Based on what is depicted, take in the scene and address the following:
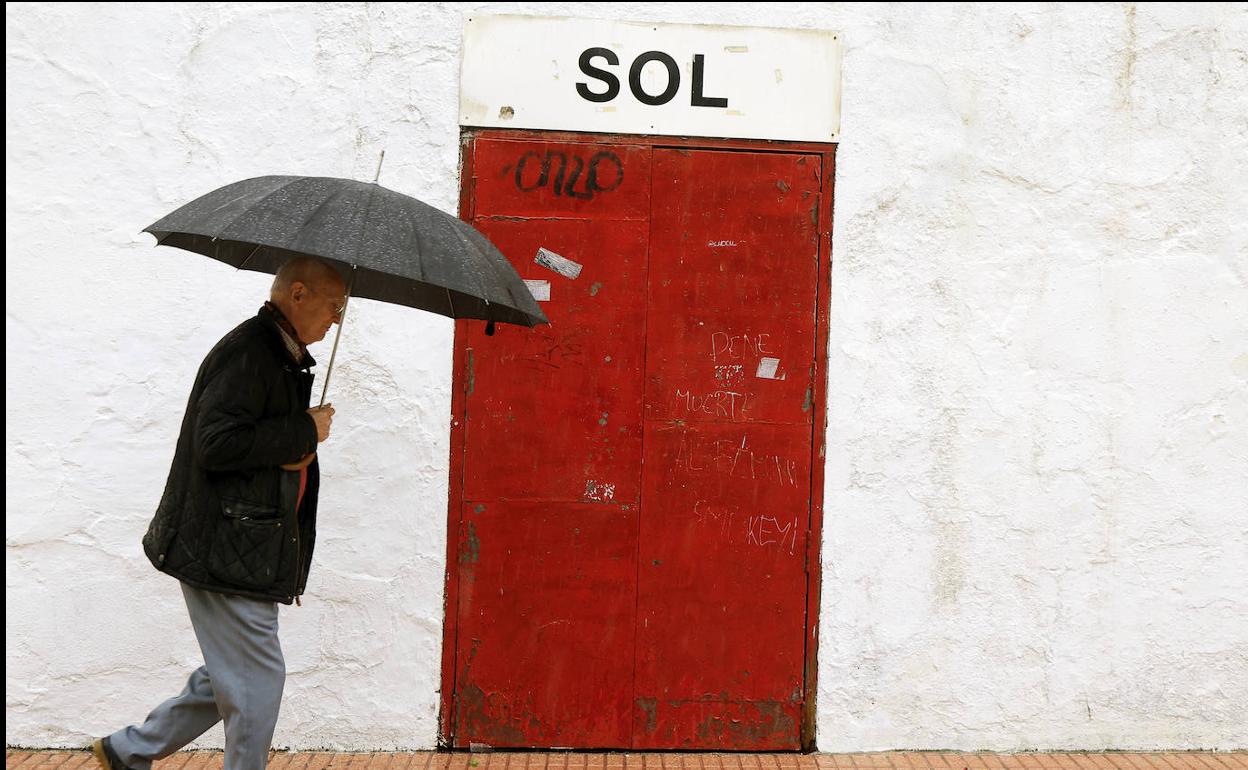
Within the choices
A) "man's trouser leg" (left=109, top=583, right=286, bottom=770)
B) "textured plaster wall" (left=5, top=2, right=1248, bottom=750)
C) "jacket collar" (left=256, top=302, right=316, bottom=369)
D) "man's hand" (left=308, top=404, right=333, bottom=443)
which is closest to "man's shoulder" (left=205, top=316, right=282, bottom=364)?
"jacket collar" (left=256, top=302, right=316, bottom=369)

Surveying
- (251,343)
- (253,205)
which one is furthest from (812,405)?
(253,205)

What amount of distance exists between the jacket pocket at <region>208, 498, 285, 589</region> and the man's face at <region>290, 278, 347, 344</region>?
1.88ft

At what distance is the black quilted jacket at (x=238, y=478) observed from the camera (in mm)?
3500

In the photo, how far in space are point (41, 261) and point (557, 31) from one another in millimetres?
2247

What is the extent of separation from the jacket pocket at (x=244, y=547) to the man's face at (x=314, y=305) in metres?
0.57

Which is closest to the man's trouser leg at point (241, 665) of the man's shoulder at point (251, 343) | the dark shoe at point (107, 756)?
the dark shoe at point (107, 756)

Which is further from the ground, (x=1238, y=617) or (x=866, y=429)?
(x=866, y=429)

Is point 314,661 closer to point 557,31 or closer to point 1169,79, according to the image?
point 557,31

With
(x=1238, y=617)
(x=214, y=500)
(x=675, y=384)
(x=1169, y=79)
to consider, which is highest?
(x=1169, y=79)

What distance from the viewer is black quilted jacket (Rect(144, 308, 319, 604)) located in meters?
3.50

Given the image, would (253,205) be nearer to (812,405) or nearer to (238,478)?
(238,478)

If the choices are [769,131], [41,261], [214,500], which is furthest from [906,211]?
[41,261]

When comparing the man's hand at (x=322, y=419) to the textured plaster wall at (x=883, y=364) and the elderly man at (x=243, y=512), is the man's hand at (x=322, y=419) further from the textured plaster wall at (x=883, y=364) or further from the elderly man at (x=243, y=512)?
the textured plaster wall at (x=883, y=364)

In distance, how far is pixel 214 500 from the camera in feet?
11.6
